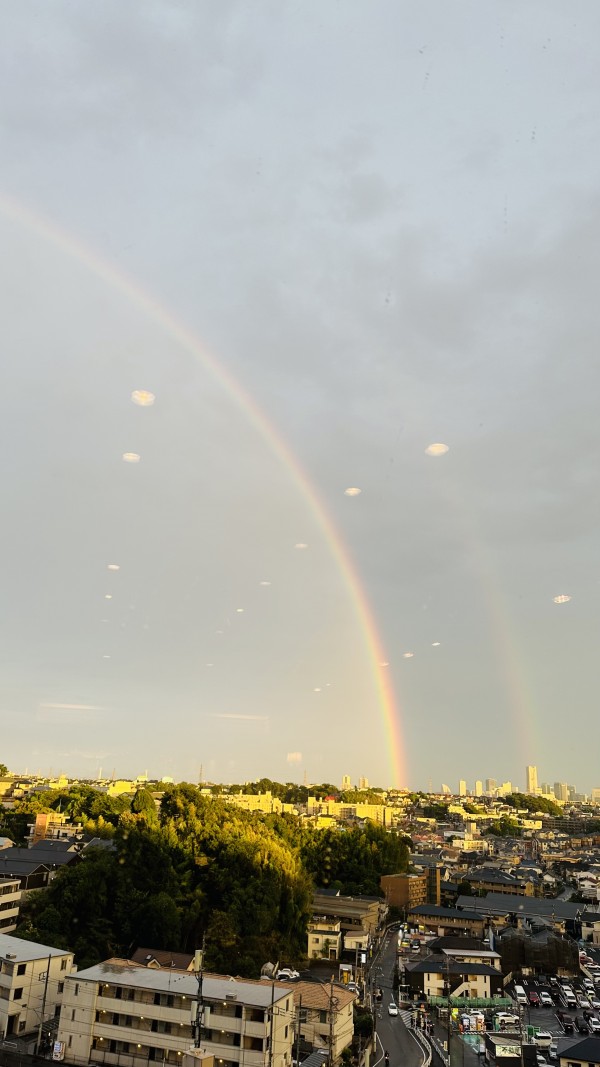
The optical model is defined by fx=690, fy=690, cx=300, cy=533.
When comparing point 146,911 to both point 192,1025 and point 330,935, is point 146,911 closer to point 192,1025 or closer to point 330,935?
point 192,1025

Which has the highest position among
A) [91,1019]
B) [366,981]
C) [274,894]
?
A: [274,894]

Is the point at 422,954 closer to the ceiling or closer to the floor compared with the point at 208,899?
closer to the floor

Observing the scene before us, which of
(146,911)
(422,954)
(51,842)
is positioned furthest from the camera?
(51,842)

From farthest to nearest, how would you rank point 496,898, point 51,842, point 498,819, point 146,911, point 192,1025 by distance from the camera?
point 498,819 → point 496,898 → point 51,842 → point 146,911 → point 192,1025

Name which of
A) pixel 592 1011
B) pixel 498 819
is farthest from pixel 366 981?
pixel 498 819

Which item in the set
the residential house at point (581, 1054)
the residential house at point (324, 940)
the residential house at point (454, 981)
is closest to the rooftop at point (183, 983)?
the residential house at point (581, 1054)

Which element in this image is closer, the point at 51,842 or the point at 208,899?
the point at 208,899
